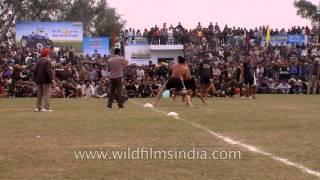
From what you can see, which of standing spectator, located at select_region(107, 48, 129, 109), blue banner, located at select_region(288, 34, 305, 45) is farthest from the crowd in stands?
standing spectator, located at select_region(107, 48, 129, 109)

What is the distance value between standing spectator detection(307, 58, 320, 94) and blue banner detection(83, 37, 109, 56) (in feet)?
43.7

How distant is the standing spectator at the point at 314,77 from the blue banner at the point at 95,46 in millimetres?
13315

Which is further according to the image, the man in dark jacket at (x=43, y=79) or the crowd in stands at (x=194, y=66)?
the crowd in stands at (x=194, y=66)

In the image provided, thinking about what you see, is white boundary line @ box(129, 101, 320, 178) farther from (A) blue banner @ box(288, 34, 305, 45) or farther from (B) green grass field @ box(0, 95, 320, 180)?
(A) blue banner @ box(288, 34, 305, 45)

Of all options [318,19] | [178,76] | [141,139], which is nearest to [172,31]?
[178,76]

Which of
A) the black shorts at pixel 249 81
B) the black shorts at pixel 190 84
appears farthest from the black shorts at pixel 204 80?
the black shorts at pixel 190 84

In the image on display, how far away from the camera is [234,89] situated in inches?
1227

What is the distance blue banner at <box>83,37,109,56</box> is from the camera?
1571 inches

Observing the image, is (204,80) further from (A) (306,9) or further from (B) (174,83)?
(A) (306,9)

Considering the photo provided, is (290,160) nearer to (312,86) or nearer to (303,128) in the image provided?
(303,128)

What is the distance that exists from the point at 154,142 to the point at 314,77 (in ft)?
77.7

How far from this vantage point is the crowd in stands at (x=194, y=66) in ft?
101

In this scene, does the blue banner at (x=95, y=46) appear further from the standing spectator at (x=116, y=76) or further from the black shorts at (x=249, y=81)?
the standing spectator at (x=116, y=76)

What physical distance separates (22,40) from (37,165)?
3143 cm
